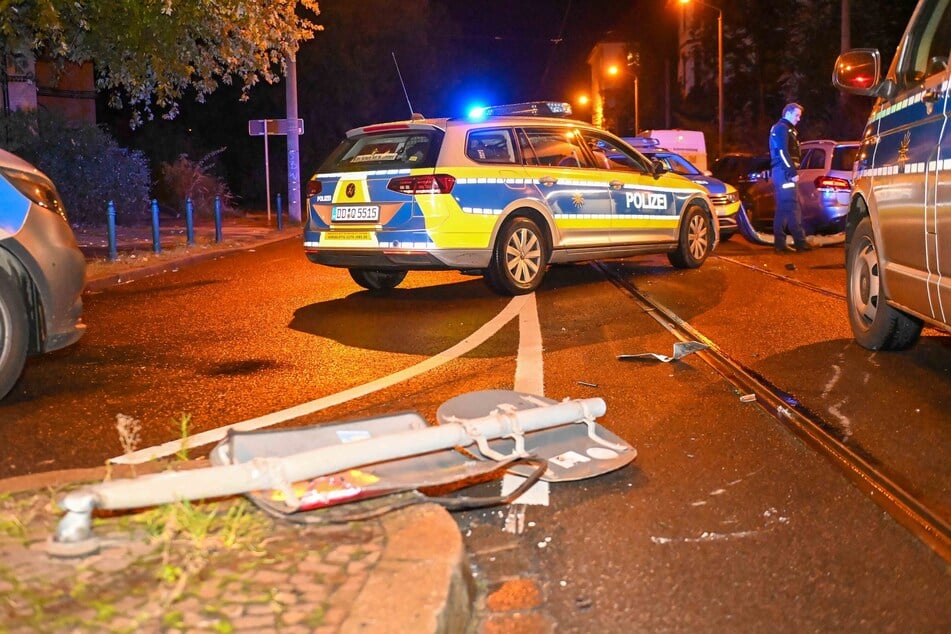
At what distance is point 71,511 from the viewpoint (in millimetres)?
3348

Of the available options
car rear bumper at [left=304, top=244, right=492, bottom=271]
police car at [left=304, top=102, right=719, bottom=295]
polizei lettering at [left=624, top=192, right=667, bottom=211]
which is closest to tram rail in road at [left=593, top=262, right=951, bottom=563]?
car rear bumper at [left=304, top=244, right=492, bottom=271]

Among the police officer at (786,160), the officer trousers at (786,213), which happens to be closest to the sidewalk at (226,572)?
the police officer at (786,160)

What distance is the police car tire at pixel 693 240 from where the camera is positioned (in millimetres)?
13008

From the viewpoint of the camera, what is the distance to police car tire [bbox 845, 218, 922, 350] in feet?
23.3

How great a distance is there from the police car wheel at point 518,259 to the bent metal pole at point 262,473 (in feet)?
19.5

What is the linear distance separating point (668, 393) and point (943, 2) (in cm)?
292

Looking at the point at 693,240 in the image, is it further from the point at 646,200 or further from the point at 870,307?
the point at 870,307

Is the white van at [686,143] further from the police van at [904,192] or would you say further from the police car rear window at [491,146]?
the police van at [904,192]

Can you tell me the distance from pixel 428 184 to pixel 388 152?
2.20ft

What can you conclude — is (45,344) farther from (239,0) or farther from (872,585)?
(239,0)

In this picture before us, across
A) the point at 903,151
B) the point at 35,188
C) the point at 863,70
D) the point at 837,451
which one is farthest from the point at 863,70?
the point at 35,188

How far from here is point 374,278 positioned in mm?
11539

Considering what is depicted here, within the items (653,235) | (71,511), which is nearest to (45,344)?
(71,511)

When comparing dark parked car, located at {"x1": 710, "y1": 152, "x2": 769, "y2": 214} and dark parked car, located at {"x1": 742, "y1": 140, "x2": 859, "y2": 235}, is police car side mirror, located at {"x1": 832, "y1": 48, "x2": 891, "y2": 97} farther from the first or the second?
dark parked car, located at {"x1": 710, "y1": 152, "x2": 769, "y2": 214}
